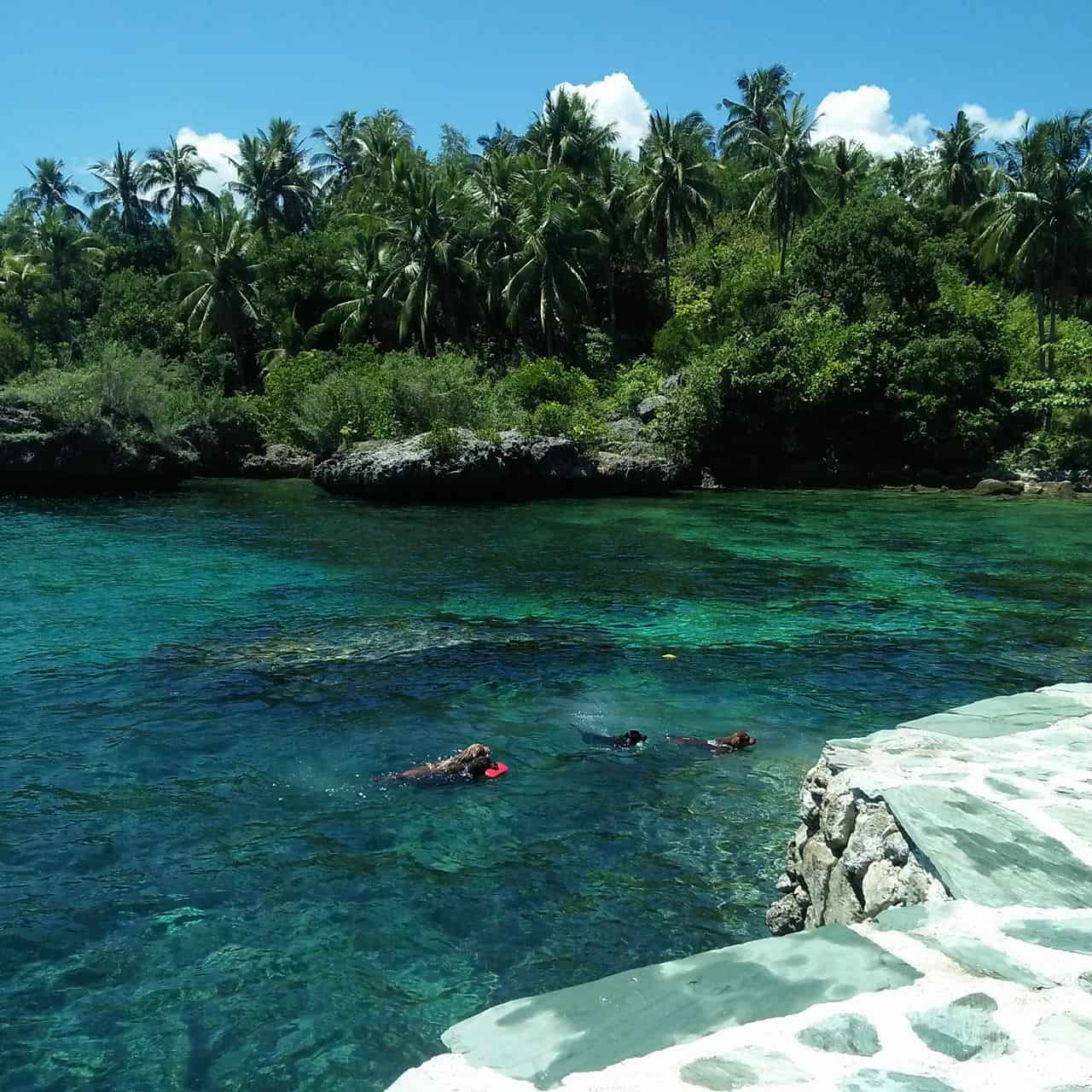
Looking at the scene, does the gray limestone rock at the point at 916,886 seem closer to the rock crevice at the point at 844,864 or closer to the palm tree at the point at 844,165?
the rock crevice at the point at 844,864

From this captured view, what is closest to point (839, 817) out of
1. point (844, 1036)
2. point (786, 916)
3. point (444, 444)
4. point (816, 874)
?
point (816, 874)

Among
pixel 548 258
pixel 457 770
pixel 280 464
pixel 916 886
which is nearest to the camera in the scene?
pixel 916 886

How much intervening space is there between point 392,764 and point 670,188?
44.4 metres

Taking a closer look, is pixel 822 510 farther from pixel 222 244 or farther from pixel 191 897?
pixel 222 244

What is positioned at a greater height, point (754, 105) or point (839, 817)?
point (754, 105)

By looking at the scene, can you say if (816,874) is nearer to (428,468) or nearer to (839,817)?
(839,817)

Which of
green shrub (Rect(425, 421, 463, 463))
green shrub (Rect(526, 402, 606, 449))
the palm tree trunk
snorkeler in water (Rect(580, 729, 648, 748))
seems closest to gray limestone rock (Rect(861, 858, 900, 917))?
snorkeler in water (Rect(580, 729, 648, 748))

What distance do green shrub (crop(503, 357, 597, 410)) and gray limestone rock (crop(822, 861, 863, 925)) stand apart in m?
36.5

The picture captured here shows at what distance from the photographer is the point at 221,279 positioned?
53062mm

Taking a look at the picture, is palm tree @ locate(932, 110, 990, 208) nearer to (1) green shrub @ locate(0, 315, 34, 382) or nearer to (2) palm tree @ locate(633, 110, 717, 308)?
(2) palm tree @ locate(633, 110, 717, 308)

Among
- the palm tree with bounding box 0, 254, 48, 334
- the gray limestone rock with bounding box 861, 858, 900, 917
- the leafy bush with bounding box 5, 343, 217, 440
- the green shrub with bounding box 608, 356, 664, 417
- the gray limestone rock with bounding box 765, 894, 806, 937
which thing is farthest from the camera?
the palm tree with bounding box 0, 254, 48, 334

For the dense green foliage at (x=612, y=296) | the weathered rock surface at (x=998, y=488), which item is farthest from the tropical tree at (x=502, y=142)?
the weathered rock surface at (x=998, y=488)

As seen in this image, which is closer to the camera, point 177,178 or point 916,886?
point 916,886

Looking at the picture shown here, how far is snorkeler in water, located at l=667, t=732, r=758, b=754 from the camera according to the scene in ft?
30.7
